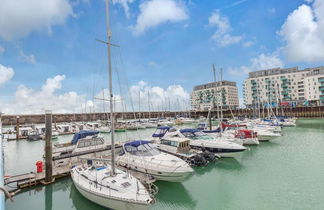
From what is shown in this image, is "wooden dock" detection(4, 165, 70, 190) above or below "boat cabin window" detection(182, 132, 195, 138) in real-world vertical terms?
below

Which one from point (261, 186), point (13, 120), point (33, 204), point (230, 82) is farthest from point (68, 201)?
point (230, 82)

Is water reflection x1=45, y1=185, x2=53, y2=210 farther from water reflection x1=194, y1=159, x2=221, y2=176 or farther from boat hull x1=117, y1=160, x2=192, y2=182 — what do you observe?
water reflection x1=194, y1=159, x2=221, y2=176

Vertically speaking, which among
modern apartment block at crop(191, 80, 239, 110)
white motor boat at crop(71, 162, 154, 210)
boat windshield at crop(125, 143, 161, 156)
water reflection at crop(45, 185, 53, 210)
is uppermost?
modern apartment block at crop(191, 80, 239, 110)

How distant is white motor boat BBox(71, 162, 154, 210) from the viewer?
28.1 feet

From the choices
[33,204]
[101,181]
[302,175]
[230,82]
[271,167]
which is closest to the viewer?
[101,181]

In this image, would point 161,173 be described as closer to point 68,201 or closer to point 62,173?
point 68,201

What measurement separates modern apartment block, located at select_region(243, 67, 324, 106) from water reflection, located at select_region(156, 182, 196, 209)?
90.0 m

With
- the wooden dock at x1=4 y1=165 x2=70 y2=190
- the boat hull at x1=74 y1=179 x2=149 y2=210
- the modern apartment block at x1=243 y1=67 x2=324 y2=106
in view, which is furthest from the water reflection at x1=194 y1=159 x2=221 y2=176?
the modern apartment block at x1=243 y1=67 x2=324 y2=106

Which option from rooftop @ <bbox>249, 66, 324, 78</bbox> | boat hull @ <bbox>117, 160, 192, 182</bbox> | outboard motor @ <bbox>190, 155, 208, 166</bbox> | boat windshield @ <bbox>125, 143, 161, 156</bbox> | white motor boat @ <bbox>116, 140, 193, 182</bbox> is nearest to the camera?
boat hull @ <bbox>117, 160, 192, 182</bbox>

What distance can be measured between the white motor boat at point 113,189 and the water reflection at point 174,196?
2254mm

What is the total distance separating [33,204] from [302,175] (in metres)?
20.4

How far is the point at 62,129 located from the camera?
54.5m

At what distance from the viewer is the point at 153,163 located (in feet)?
44.0

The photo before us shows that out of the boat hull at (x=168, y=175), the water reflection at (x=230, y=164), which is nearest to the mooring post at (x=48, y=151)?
the boat hull at (x=168, y=175)
